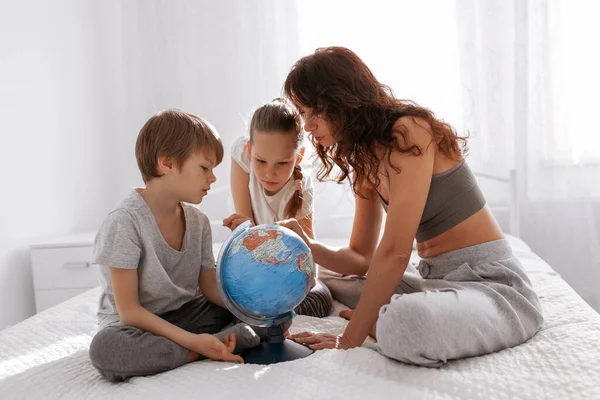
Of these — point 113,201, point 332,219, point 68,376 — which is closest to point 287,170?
point 68,376

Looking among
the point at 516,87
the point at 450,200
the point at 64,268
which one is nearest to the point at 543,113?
the point at 516,87

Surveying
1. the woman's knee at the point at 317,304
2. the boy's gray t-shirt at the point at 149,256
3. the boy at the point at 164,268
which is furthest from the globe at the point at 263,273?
the woman's knee at the point at 317,304

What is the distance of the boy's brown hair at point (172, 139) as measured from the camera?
175cm

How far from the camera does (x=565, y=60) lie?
358 cm

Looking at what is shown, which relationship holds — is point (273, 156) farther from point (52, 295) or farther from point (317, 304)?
point (52, 295)

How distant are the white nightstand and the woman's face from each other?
2.04 metres

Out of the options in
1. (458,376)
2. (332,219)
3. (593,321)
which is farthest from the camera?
(332,219)

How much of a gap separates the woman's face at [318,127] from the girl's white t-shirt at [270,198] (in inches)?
20.3

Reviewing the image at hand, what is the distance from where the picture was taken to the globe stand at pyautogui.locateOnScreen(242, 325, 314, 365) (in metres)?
1.64

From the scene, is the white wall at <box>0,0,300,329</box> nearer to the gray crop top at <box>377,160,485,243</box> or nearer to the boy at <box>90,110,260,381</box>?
the boy at <box>90,110,260,381</box>

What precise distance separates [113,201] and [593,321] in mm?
3165

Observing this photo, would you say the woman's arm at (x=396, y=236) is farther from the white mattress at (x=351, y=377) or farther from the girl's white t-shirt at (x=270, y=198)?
the girl's white t-shirt at (x=270, y=198)

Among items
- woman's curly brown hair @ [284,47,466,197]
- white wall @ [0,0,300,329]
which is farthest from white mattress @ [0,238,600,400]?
white wall @ [0,0,300,329]

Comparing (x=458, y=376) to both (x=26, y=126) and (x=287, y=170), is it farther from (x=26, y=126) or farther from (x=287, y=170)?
(x=26, y=126)
